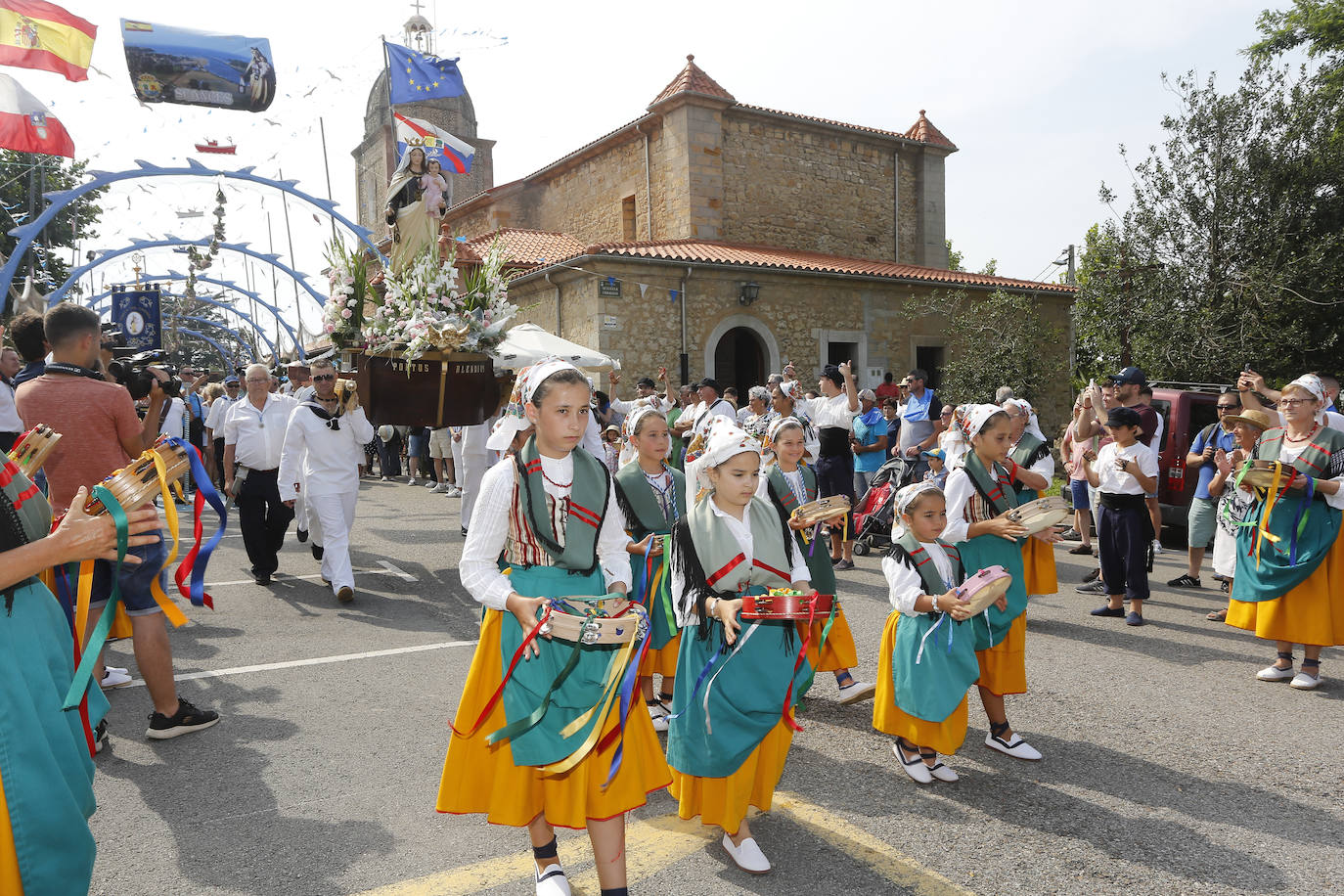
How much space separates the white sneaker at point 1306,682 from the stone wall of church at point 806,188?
1897 centimetres

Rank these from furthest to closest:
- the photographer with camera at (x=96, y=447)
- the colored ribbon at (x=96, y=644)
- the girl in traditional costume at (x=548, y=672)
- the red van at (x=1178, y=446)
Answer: the red van at (x=1178, y=446), the photographer with camera at (x=96, y=447), the girl in traditional costume at (x=548, y=672), the colored ribbon at (x=96, y=644)

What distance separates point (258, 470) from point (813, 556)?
18.7 ft

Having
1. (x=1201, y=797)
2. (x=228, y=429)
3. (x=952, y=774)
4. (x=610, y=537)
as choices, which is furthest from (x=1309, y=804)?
(x=228, y=429)

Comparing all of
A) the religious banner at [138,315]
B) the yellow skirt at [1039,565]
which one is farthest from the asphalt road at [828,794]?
the religious banner at [138,315]

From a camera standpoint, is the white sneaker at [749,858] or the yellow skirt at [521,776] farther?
the white sneaker at [749,858]

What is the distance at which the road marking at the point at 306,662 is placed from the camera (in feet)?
18.2

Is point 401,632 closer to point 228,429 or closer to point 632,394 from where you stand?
point 228,429

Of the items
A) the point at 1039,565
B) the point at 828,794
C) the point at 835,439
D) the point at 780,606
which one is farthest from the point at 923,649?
the point at 835,439

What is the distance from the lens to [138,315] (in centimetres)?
1848

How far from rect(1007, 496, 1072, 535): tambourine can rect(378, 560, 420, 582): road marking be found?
5986mm

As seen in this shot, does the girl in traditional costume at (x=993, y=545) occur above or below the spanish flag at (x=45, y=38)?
below

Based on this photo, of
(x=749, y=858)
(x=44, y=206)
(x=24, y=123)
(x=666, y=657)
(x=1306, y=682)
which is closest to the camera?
(x=749, y=858)

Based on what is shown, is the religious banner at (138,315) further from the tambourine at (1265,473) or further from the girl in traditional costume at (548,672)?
the tambourine at (1265,473)

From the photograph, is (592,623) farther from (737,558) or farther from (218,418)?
(218,418)
